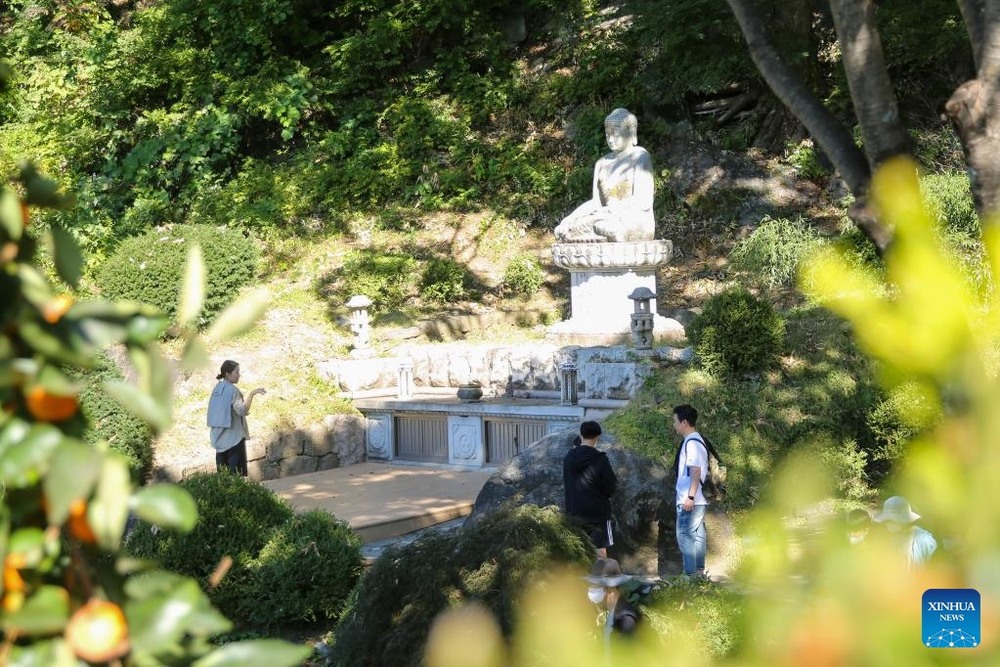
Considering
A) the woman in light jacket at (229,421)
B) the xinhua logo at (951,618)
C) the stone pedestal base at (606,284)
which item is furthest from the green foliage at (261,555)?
the xinhua logo at (951,618)

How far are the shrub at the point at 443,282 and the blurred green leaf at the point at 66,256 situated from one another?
15.9 m

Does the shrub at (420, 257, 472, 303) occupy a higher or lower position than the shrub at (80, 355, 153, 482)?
higher

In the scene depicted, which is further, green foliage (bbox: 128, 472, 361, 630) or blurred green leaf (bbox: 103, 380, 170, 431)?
green foliage (bbox: 128, 472, 361, 630)

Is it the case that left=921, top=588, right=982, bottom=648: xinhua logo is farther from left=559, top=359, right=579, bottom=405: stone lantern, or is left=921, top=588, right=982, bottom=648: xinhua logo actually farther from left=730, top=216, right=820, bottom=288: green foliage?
left=730, top=216, right=820, bottom=288: green foliage

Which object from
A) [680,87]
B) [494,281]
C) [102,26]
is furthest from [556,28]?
[102,26]

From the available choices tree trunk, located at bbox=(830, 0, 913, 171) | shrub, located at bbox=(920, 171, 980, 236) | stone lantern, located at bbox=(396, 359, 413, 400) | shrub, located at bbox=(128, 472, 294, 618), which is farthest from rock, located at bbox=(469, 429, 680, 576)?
tree trunk, located at bbox=(830, 0, 913, 171)

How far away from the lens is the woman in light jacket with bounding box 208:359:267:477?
10180 mm

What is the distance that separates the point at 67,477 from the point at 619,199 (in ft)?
→ 42.9

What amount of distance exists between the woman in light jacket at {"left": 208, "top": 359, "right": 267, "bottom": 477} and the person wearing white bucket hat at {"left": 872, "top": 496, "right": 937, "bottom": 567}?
30.2ft

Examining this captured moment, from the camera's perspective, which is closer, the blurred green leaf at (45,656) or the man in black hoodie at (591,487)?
the blurred green leaf at (45,656)

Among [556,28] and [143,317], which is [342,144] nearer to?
[556,28]

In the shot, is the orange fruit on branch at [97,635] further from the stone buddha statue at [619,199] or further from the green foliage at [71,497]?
the stone buddha statue at [619,199]

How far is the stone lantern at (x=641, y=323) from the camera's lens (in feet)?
39.1

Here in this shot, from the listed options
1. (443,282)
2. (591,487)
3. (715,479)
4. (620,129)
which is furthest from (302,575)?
(443,282)
